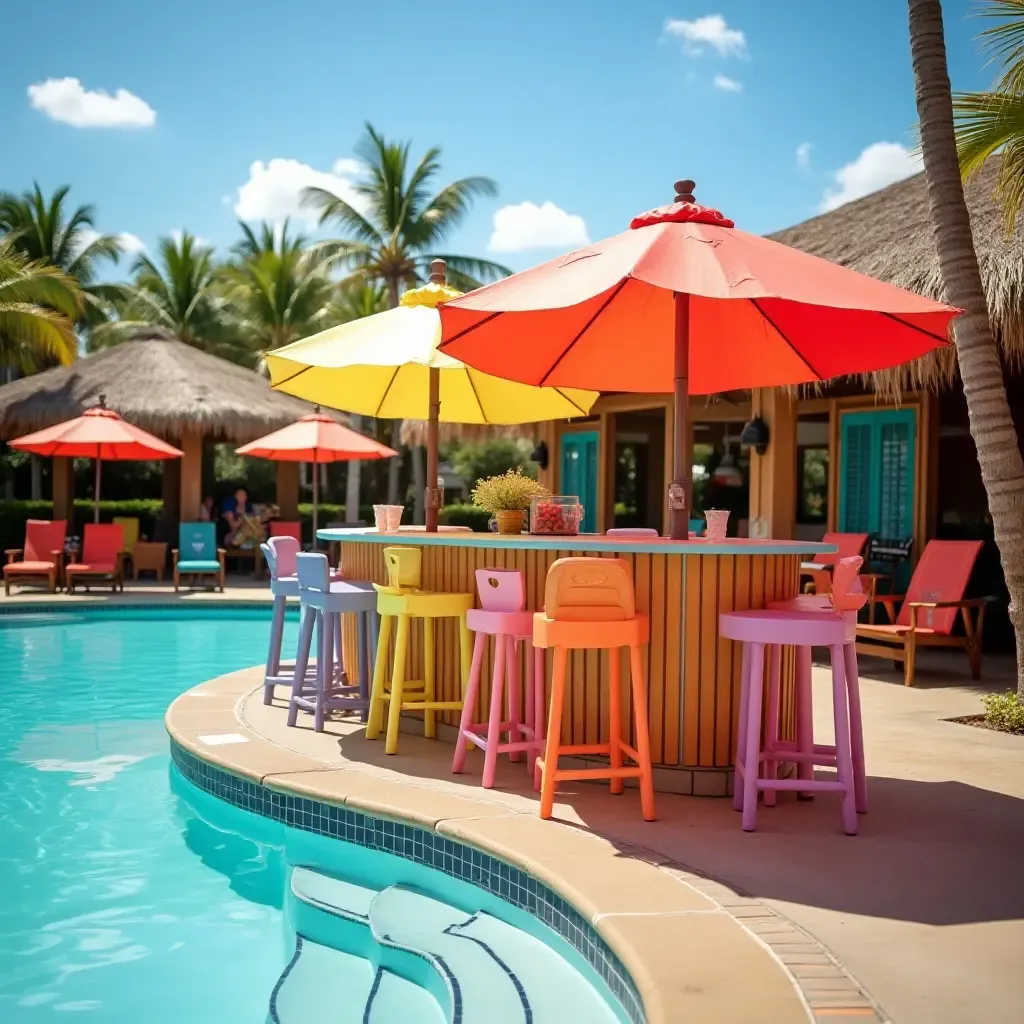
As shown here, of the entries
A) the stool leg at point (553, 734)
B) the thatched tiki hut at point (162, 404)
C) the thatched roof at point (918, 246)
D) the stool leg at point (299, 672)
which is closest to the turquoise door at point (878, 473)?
the thatched roof at point (918, 246)

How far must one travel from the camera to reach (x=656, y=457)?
18.3m

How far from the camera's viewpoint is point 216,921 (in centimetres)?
396

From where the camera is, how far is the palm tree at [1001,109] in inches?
253

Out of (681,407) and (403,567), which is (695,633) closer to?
(681,407)

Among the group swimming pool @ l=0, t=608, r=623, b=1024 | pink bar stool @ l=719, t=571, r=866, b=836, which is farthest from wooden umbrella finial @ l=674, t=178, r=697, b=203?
swimming pool @ l=0, t=608, r=623, b=1024

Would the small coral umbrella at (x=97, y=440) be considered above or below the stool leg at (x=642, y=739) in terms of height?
above

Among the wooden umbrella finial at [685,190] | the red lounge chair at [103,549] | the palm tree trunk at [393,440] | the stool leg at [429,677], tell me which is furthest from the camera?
the palm tree trunk at [393,440]

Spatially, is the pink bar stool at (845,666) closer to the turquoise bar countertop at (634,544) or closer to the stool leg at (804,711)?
the stool leg at (804,711)

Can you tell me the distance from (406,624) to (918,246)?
20.9ft

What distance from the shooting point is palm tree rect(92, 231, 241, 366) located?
30.6 m

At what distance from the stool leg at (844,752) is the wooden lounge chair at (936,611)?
3797 millimetres

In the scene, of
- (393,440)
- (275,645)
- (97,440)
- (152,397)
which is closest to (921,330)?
(275,645)

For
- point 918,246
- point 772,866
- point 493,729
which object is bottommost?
point 772,866

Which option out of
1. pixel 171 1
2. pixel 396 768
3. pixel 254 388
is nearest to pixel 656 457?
pixel 254 388
